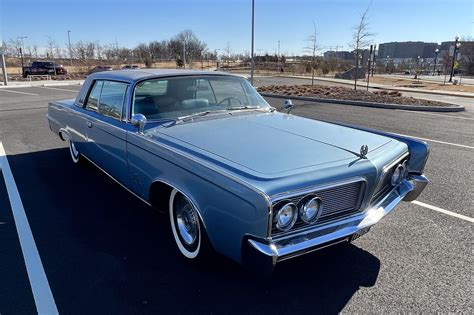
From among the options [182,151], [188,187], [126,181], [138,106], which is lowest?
[126,181]

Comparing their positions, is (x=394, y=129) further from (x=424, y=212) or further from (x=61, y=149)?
(x=61, y=149)

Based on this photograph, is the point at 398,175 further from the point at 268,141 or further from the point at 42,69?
the point at 42,69

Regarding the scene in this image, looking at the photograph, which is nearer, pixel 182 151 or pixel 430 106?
pixel 182 151

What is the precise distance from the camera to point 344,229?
8.53ft

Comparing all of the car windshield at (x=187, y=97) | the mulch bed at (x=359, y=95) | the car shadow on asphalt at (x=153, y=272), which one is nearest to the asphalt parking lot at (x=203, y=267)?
the car shadow on asphalt at (x=153, y=272)

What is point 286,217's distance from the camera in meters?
2.36

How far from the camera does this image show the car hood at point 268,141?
2.60 meters

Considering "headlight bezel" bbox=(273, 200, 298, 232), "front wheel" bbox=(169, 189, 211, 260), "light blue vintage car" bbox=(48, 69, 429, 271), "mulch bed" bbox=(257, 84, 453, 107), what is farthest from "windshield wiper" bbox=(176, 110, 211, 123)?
"mulch bed" bbox=(257, 84, 453, 107)

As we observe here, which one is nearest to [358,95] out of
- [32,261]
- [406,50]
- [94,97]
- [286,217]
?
[94,97]

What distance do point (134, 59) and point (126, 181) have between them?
59959 mm

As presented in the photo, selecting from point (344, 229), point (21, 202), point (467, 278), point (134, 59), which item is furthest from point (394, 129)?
point (134, 59)

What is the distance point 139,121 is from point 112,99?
98 centimetres

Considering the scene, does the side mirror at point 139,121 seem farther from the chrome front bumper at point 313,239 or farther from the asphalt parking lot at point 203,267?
the chrome front bumper at point 313,239

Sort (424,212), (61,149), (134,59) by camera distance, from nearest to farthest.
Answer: (424,212) < (61,149) < (134,59)
